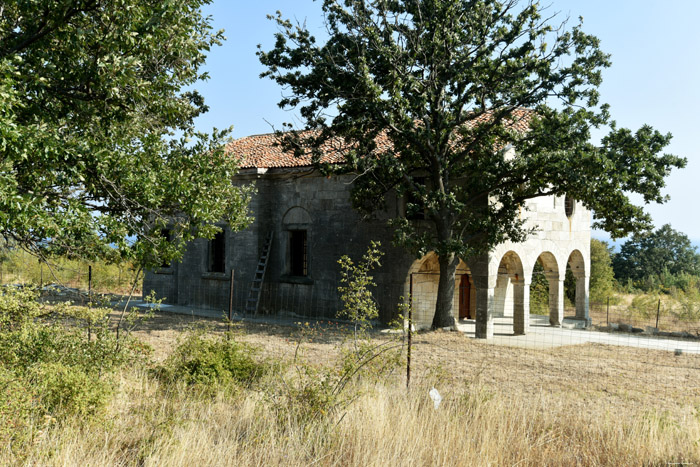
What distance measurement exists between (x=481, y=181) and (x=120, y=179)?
9.13 m

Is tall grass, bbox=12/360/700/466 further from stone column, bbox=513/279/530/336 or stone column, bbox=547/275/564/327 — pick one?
stone column, bbox=547/275/564/327

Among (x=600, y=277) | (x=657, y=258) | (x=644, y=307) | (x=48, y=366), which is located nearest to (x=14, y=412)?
(x=48, y=366)

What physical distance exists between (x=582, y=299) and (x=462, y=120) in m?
8.81

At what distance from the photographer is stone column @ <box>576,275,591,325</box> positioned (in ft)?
62.2

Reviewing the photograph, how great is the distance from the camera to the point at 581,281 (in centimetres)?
1936

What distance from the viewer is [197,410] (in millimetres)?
6473

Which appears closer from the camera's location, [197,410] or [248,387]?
[197,410]

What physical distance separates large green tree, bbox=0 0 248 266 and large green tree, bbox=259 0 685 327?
16.3 ft

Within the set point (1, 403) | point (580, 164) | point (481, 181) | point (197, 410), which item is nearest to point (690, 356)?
point (580, 164)

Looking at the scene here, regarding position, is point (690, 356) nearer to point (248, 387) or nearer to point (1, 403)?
point (248, 387)

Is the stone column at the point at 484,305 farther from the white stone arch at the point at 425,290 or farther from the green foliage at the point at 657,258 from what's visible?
the green foliage at the point at 657,258

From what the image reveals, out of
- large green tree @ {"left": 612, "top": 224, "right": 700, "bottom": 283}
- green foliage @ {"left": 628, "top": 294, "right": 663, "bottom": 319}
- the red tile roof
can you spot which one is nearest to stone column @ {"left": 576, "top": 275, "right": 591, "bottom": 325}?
green foliage @ {"left": 628, "top": 294, "right": 663, "bottom": 319}

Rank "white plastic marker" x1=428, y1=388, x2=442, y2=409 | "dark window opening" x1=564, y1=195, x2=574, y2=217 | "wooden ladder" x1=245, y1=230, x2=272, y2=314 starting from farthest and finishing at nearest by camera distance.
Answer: "wooden ladder" x1=245, y1=230, x2=272, y2=314 → "dark window opening" x1=564, y1=195, x2=574, y2=217 → "white plastic marker" x1=428, y1=388, x2=442, y2=409

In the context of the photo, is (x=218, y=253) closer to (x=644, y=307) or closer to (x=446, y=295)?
(x=446, y=295)
